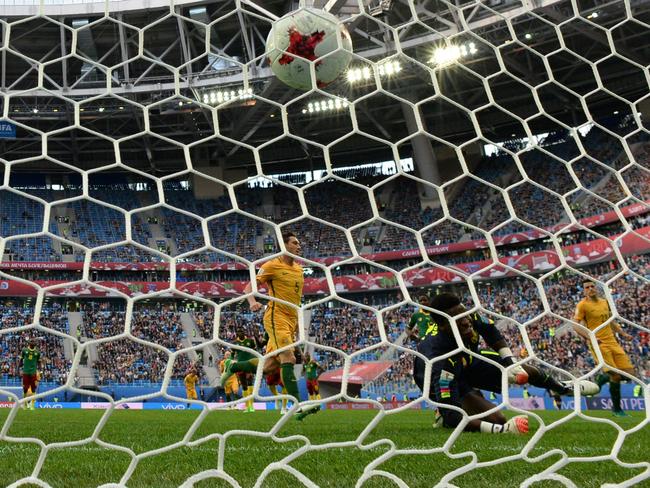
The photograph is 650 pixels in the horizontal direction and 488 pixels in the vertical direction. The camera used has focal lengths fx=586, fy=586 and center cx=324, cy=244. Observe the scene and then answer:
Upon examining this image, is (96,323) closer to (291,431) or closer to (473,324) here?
(291,431)

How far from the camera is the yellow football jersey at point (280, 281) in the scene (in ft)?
14.3

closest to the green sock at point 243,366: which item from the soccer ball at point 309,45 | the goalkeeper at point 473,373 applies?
the goalkeeper at point 473,373

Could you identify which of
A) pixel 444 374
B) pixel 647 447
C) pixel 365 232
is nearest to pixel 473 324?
pixel 444 374

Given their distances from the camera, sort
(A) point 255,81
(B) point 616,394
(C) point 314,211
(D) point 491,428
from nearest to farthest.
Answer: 1. (D) point 491,428
2. (B) point 616,394
3. (A) point 255,81
4. (C) point 314,211

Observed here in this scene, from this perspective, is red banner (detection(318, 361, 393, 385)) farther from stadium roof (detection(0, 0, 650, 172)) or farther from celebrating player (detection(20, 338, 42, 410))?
celebrating player (detection(20, 338, 42, 410))

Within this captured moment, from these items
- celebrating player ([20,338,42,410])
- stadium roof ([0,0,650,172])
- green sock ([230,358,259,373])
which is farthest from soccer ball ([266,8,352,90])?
stadium roof ([0,0,650,172])

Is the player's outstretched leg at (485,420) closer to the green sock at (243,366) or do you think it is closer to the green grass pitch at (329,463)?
the green grass pitch at (329,463)

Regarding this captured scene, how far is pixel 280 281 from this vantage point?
443 cm

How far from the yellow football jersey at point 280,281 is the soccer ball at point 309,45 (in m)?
1.46

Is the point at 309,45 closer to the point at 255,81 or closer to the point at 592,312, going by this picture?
the point at 592,312

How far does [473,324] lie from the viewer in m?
4.01

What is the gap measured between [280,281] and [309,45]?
6.20 feet

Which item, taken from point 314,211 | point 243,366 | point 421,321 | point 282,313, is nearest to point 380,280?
point 314,211

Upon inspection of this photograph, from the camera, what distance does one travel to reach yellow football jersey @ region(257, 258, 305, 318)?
436 centimetres
